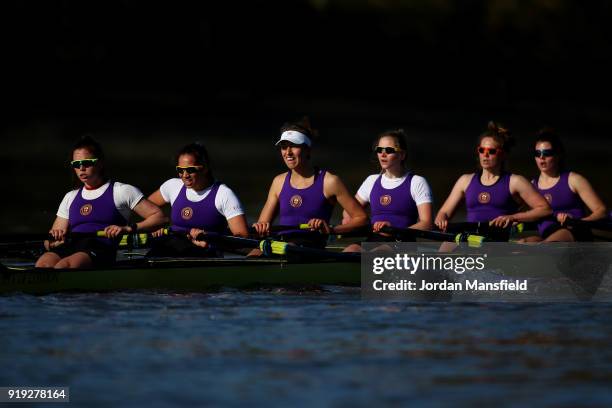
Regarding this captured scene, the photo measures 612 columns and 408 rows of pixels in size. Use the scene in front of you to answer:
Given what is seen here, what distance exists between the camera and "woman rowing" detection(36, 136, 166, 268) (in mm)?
14086

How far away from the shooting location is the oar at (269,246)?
46.2 ft

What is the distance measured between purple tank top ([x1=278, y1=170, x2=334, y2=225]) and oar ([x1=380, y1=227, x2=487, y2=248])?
32.7 inches

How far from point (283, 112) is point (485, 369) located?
106ft

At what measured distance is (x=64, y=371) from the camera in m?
9.56

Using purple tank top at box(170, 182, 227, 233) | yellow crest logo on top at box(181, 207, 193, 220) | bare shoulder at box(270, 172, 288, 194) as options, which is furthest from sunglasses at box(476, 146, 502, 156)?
yellow crest logo on top at box(181, 207, 193, 220)

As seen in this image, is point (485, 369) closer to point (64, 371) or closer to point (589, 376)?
point (589, 376)

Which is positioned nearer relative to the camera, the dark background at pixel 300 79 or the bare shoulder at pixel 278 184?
the bare shoulder at pixel 278 184

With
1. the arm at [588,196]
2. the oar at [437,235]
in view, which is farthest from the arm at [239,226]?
the arm at [588,196]

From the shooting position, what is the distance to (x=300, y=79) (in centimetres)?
4550

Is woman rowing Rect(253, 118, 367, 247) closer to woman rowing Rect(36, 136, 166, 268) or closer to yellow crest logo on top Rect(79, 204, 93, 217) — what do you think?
woman rowing Rect(36, 136, 166, 268)

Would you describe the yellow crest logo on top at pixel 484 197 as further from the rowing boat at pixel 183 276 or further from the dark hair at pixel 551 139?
the rowing boat at pixel 183 276

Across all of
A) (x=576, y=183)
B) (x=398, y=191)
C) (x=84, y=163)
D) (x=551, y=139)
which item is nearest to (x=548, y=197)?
(x=576, y=183)

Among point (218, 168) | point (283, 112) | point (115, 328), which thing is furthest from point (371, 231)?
point (283, 112)

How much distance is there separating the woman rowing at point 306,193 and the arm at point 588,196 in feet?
10.1
